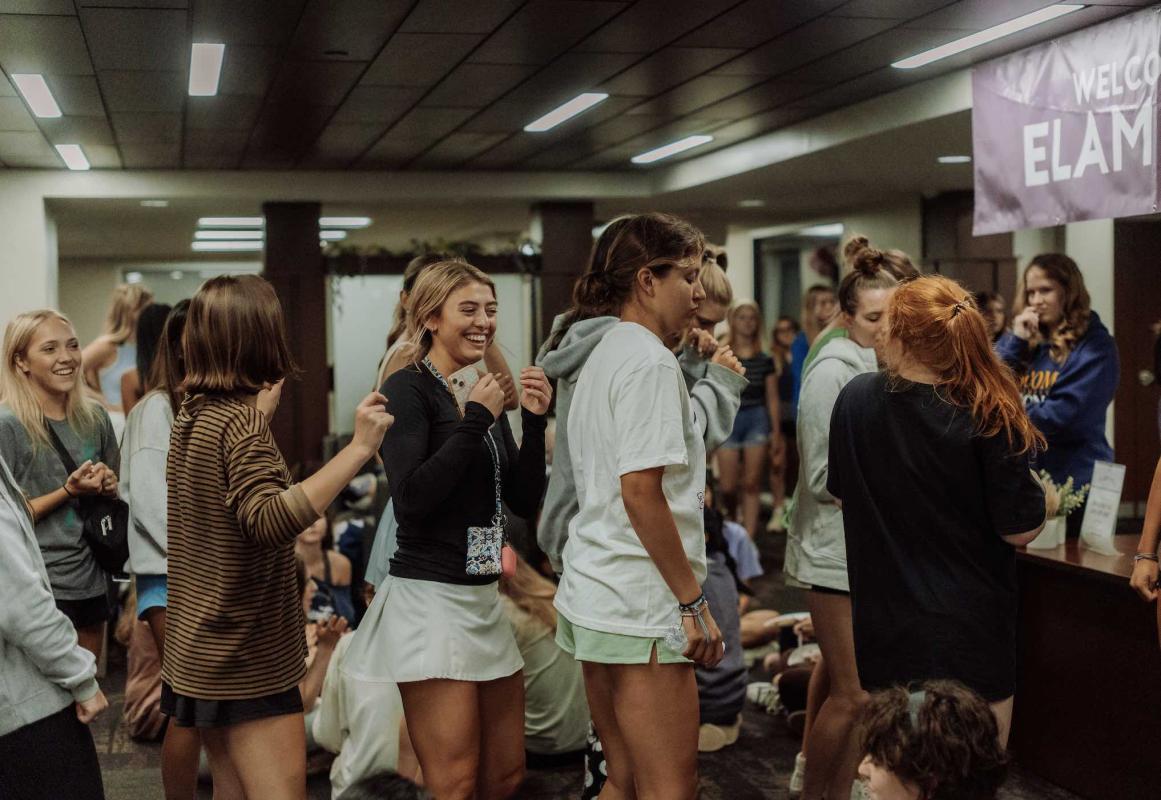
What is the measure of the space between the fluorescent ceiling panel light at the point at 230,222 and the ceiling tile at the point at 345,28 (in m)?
7.64

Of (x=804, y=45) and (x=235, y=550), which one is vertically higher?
(x=804, y=45)

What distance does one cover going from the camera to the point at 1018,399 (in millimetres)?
2555

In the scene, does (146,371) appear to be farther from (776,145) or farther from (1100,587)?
(776,145)

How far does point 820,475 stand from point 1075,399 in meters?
1.52

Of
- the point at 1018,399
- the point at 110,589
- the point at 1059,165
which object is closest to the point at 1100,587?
the point at 1018,399

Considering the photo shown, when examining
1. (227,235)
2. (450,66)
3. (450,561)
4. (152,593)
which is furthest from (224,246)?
(450,561)

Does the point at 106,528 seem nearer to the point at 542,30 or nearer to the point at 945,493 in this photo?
the point at 945,493

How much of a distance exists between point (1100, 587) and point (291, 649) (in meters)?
2.42

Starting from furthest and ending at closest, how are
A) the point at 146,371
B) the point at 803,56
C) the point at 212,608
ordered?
the point at 803,56, the point at 146,371, the point at 212,608

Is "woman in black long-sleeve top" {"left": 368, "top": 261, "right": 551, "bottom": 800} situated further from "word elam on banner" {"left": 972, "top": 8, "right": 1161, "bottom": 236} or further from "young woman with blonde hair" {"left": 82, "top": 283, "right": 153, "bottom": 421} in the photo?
"young woman with blonde hair" {"left": 82, "top": 283, "right": 153, "bottom": 421}

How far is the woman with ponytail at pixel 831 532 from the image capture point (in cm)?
325

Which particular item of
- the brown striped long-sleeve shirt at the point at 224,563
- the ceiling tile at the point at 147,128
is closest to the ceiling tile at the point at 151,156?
the ceiling tile at the point at 147,128

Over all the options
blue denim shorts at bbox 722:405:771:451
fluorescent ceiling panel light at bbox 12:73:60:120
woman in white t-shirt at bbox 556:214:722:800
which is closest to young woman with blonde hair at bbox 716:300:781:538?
blue denim shorts at bbox 722:405:771:451

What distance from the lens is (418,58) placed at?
5871 mm
